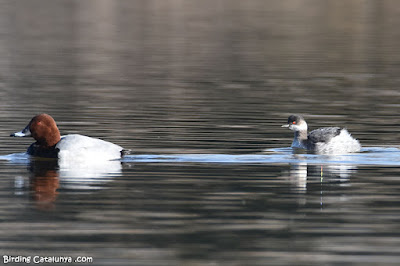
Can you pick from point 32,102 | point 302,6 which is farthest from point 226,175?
point 302,6

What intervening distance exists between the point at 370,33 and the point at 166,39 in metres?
14.6

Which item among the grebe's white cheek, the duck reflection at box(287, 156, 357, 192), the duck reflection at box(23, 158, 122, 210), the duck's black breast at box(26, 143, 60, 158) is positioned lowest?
the duck reflection at box(287, 156, 357, 192)

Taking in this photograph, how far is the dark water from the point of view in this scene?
11625mm

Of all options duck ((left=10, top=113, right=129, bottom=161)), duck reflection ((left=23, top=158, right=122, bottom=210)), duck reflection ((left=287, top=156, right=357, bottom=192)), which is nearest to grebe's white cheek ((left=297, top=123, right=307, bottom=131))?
duck reflection ((left=287, top=156, right=357, bottom=192))

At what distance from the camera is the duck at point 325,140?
19125 mm

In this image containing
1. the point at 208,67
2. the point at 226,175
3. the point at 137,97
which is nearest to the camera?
the point at 226,175

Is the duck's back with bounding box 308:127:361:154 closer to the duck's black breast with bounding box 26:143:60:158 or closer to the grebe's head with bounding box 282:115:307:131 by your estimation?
the grebe's head with bounding box 282:115:307:131

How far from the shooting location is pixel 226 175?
1623 centimetres

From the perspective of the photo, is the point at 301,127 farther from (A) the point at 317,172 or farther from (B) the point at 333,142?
(A) the point at 317,172

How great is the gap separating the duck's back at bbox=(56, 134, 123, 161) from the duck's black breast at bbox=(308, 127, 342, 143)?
4.09 meters

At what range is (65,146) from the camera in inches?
699

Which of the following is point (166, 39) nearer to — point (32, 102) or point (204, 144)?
point (32, 102)

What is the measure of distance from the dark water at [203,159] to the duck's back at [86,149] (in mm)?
258

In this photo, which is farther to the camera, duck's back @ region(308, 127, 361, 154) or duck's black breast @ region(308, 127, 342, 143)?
duck's black breast @ region(308, 127, 342, 143)
